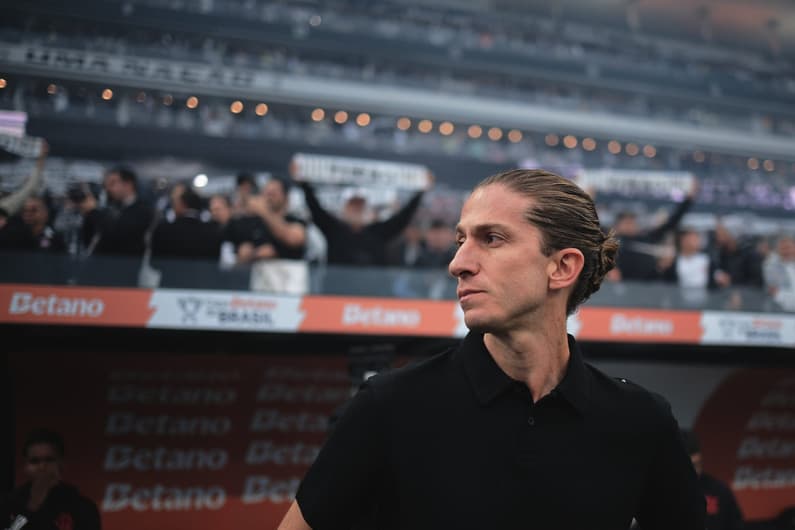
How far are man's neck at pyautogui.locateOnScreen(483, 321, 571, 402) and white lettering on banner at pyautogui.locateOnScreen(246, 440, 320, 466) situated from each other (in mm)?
5119

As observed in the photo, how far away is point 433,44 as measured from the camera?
6.52 metres

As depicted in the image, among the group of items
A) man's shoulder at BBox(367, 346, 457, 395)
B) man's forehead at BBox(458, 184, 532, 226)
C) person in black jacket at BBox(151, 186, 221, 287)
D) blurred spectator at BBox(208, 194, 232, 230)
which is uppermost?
blurred spectator at BBox(208, 194, 232, 230)

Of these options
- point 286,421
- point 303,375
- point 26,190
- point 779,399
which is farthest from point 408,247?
point 779,399

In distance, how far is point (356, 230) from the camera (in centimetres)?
570

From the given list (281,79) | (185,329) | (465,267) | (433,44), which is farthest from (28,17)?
(465,267)

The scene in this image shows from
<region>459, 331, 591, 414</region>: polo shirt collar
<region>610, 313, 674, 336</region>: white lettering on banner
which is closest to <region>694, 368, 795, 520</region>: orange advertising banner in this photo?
<region>610, 313, 674, 336</region>: white lettering on banner

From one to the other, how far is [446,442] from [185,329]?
410 cm

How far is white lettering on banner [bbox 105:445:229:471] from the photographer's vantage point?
5.82 metres

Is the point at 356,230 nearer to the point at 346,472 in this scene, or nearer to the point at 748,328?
the point at 748,328

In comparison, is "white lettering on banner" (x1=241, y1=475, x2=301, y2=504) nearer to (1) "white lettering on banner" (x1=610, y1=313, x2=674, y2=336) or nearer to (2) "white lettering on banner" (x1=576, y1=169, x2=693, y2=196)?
(1) "white lettering on banner" (x1=610, y1=313, x2=674, y2=336)

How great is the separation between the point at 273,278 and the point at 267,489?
194 cm

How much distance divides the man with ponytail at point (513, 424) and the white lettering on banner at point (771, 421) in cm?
A: 728

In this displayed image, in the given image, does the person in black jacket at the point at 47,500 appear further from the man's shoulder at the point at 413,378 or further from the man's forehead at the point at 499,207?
the man's forehead at the point at 499,207

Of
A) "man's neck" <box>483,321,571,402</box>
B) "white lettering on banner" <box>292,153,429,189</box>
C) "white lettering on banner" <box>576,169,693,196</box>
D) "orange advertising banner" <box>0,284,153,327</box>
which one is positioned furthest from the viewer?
"white lettering on banner" <box>576,169,693,196</box>
